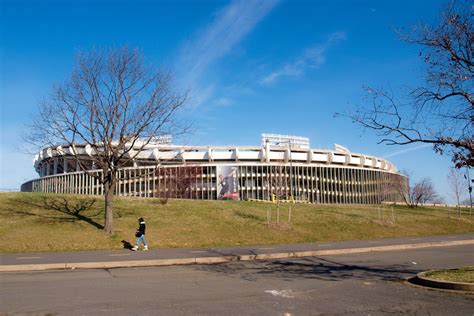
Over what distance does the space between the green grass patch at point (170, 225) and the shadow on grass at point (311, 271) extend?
7.62 meters

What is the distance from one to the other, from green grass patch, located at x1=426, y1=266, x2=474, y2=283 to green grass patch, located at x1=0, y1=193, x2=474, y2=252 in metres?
12.9

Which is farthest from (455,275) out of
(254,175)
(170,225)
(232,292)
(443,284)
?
(254,175)

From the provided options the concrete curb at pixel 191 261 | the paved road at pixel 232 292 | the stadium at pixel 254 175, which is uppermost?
the stadium at pixel 254 175

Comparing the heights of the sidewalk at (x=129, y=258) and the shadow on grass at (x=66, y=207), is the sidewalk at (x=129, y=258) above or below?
below

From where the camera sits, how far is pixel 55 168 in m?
102

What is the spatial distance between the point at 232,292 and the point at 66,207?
19.6m

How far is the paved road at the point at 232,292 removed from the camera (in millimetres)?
7098

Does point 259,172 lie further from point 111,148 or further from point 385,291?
point 385,291

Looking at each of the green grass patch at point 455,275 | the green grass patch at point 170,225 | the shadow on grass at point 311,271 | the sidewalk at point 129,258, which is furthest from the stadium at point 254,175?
the green grass patch at point 455,275

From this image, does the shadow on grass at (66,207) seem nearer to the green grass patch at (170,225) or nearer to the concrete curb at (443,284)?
the green grass patch at (170,225)

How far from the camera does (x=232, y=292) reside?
8742mm

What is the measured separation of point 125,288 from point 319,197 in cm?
9387

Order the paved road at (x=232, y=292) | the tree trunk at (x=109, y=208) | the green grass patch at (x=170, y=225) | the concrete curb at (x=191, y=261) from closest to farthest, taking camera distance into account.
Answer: the paved road at (x=232, y=292), the concrete curb at (x=191, y=261), the green grass patch at (x=170, y=225), the tree trunk at (x=109, y=208)

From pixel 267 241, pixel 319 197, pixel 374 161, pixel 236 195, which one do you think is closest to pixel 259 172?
pixel 236 195
